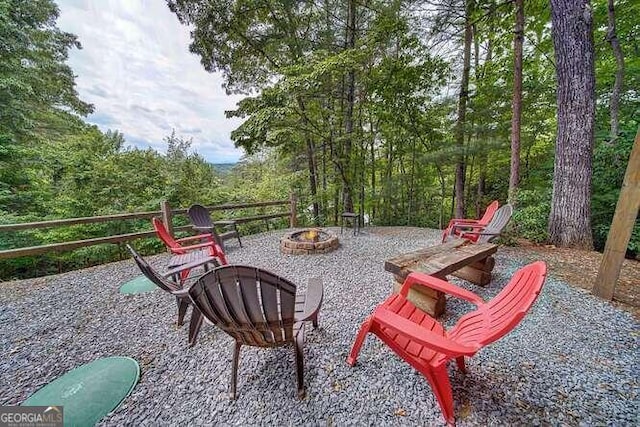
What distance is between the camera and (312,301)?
5.96 feet

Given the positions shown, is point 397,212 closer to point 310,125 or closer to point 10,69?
point 310,125

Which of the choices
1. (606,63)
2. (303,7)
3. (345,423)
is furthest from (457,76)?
(345,423)

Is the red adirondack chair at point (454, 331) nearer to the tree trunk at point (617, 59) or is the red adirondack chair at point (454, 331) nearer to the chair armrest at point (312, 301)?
the chair armrest at point (312, 301)

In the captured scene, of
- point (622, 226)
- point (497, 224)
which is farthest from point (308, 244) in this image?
point (622, 226)

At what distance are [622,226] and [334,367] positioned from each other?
2.82 meters

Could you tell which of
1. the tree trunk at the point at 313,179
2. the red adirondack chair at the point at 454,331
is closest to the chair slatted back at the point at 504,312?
the red adirondack chair at the point at 454,331

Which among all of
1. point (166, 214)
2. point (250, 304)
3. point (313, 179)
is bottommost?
point (250, 304)

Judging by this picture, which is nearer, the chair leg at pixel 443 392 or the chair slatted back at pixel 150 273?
the chair leg at pixel 443 392

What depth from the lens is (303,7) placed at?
6148mm

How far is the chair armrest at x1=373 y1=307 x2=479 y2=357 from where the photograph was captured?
3.56 ft

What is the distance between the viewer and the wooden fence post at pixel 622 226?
202 centimetres

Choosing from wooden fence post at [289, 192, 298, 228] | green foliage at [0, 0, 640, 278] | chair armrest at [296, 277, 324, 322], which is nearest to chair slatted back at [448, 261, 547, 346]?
chair armrest at [296, 277, 324, 322]

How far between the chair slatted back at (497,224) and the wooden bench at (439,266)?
28 centimetres

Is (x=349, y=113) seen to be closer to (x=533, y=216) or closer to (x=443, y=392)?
(x=533, y=216)
